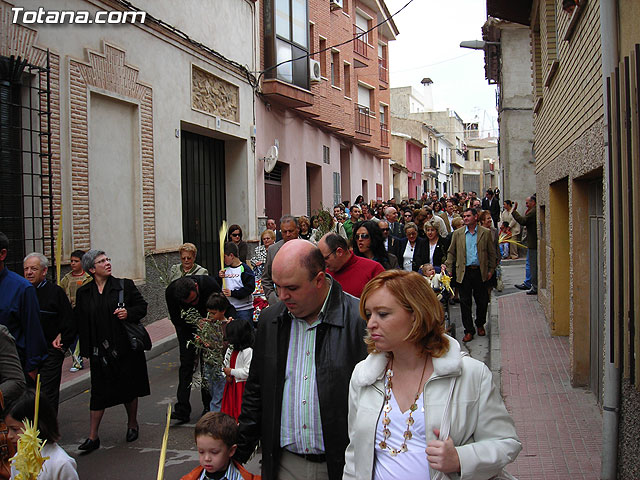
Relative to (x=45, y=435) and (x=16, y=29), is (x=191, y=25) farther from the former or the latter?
(x=45, y=435)

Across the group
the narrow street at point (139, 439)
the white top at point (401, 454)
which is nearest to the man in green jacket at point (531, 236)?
the narrow street at point (139, 439)

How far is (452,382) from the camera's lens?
95.0 inches

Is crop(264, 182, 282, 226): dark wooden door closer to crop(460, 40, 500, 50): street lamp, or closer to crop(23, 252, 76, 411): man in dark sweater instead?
crop(460, 40, 500, 50): street lamp

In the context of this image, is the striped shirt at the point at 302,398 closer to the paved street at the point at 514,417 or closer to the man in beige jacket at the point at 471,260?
the paved street at the point at 514,417

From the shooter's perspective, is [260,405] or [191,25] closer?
[260,405]

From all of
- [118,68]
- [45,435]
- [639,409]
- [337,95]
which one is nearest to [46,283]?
[45,435]

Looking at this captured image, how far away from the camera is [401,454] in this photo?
97.3 inches

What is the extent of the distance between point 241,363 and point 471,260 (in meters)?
5.20

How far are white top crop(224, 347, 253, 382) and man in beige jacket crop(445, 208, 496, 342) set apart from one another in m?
4.89

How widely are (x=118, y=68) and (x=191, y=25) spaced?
10.1ft

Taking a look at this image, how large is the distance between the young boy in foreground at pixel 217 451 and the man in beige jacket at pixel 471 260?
683 cm

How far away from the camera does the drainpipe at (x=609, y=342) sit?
4656mm

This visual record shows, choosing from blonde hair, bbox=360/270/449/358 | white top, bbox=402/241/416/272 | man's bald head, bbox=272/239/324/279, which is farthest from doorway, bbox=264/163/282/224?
blonde hair, bbox=360/270/449/358

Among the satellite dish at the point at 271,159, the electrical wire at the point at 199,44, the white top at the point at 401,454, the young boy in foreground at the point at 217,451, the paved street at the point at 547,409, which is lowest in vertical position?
the paved street at the point at 547,409
